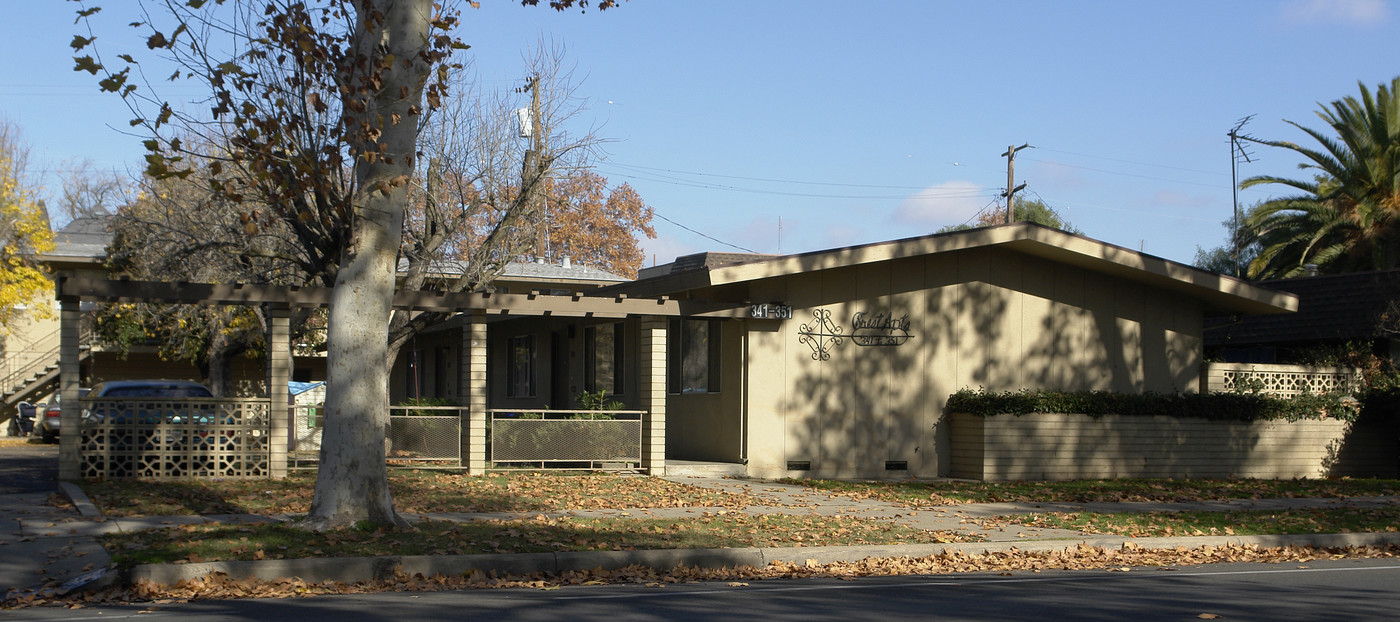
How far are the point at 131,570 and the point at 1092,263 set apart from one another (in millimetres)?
16337

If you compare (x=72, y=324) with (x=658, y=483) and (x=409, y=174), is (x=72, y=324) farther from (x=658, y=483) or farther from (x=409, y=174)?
(x=658, y=483)

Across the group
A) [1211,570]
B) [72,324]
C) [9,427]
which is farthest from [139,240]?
[1211,570]

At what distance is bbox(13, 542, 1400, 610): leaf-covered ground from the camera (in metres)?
9.16

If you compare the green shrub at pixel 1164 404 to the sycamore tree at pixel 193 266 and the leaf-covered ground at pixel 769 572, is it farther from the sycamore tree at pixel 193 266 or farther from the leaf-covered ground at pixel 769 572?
the sycamore tree at pixel 193 266

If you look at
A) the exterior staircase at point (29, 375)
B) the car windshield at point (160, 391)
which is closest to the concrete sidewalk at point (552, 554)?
the car windshield at point (160, 391)

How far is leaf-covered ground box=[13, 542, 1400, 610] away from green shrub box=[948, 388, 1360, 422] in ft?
22.2

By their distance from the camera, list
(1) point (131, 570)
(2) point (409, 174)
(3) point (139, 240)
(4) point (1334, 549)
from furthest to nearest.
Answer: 1. (3) point (139, 240)
2. (4) point (1334, 549)
3. (2) point (409, 174)
4. (1) point (131, 570)

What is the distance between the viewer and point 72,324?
15.9 meters

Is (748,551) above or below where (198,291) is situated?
below

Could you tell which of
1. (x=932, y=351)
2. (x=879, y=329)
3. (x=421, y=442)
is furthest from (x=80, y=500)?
(x=932, y=351)

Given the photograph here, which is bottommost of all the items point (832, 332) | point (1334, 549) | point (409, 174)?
point (1334, 549)

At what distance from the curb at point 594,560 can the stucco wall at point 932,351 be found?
7350 mm

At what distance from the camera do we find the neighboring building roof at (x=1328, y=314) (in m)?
23.7

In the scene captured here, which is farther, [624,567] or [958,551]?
[958,551]
